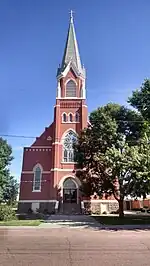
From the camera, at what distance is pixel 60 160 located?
1403 inches

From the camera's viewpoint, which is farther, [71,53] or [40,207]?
[71,53]

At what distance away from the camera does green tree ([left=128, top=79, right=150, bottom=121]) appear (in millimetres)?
25266

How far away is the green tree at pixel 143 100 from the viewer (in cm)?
2527

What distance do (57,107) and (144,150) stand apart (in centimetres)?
2167

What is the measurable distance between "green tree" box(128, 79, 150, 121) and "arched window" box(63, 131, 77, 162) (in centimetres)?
1309

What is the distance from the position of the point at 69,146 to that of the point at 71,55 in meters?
18.7

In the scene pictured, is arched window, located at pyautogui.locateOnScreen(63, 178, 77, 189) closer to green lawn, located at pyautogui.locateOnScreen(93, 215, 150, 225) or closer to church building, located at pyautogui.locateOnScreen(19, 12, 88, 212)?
church building, located at pyautogui.locateOnScreen(19, 12, 88, 212)

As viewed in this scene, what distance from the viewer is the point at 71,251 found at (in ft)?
26.9

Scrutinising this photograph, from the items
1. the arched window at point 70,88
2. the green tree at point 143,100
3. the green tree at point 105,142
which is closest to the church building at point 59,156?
the arched window at point 70,88

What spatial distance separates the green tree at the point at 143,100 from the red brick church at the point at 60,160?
1251 centimetres

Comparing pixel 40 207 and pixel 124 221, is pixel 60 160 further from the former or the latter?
pixel 124 221

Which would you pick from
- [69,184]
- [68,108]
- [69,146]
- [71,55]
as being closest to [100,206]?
[69,184]

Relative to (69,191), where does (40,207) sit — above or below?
below

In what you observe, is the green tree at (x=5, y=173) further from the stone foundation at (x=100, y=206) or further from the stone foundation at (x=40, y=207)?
the stone foundation at (x=100, y=206)
